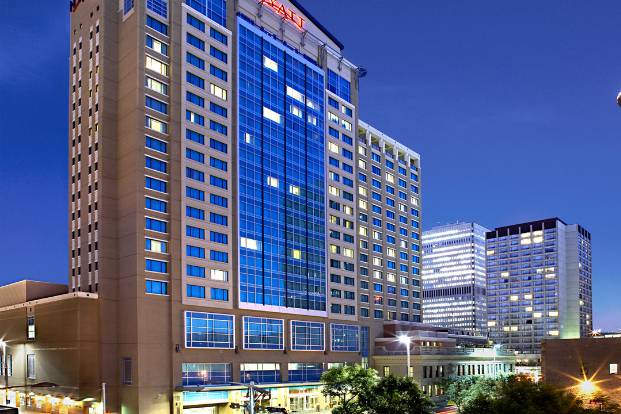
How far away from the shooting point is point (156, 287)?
96.8 metres

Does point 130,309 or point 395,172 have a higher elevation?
point 395,172

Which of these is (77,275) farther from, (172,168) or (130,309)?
(172,168)

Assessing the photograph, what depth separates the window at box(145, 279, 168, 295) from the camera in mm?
95713

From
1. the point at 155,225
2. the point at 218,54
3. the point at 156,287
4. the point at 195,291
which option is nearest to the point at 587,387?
the point at 195,291

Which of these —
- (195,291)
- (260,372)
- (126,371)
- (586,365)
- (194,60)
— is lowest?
(260,372)

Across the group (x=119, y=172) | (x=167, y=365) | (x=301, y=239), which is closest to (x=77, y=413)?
(x=167, y=365)

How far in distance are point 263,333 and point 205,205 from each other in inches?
975

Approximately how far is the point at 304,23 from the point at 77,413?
83.2 m

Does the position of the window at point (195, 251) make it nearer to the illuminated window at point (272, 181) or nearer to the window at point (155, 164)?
the window at point (155, 164)

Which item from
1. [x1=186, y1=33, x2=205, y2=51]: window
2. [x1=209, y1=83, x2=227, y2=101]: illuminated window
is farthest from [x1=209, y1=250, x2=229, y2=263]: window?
[x1=186, y1=33, x2=205, y2=51]: window

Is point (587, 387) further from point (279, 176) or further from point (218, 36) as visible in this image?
point (218, 36)

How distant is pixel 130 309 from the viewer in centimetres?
9519

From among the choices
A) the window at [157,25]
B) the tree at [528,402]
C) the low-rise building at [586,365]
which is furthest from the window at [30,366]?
the tree at [528,402]

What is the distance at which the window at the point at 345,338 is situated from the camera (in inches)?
5177
